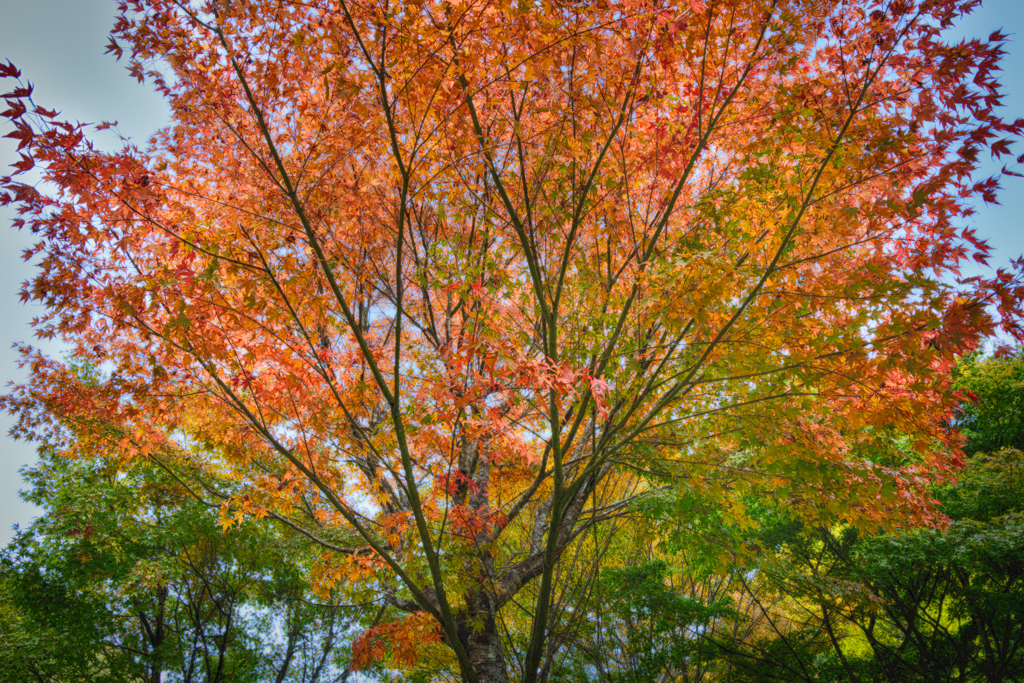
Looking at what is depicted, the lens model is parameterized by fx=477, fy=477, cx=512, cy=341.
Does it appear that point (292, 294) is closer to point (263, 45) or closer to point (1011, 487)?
point (263, 45)

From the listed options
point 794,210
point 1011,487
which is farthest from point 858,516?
point 1011,487

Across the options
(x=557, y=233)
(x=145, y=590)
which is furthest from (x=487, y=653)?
(x=145, y=590)

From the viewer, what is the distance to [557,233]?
3789mm

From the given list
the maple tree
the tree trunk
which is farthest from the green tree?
the maple tree

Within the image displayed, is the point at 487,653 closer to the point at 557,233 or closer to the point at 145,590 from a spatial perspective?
the point at 557,233

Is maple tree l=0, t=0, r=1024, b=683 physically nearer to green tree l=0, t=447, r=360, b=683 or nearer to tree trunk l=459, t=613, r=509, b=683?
tree trunk l=459, t=613, r=509, b=683

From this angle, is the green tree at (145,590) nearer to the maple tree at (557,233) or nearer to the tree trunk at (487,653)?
the tree trunk at (487,653)

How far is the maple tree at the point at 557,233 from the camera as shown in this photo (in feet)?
8.95

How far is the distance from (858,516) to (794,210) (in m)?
2.49

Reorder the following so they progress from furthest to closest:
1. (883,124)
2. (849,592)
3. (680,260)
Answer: (849,592) < (680,260) < (883,124)

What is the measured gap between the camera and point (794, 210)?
3277 mm

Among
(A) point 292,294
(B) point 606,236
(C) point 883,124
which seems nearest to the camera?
(C) point 883,124

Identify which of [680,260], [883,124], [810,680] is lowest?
[810,680]

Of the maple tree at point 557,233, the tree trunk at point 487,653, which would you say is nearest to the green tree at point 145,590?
the tree trunk at point 487,653
